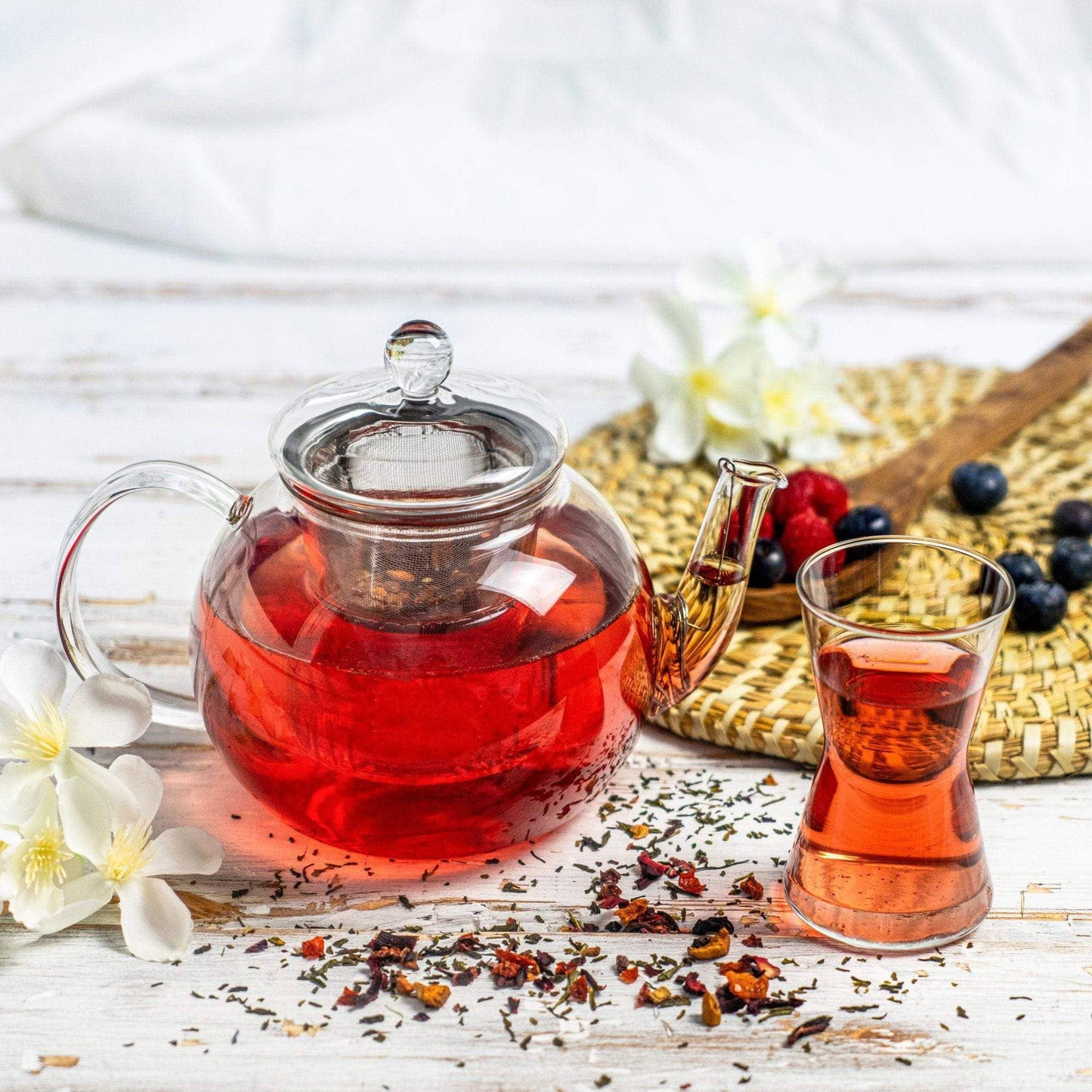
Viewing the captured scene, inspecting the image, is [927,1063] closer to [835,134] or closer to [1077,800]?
[1077,800]

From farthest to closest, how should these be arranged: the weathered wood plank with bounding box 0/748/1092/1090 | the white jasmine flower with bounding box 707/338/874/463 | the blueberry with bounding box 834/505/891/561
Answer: the white jasmine flower with bounding box 707/338/874/463, the blueberry with bounding box 834/505/891/561, the weathered wood plank with bounding box 0/748/1092/1090

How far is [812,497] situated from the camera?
5.46ft

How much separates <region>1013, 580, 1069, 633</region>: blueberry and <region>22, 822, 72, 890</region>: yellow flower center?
3.08 ft

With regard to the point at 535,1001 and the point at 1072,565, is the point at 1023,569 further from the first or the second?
the point at 535,1001

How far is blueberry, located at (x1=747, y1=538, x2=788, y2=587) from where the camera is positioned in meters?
1.54

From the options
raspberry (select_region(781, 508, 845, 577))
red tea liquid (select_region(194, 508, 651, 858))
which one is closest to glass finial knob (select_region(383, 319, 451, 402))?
red tea liquid (select_region(194, 508, 651, 858))

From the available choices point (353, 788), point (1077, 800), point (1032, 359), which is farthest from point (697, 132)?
point (353, 788)

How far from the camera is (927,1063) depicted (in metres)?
1.02

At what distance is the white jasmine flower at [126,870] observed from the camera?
110 centimetres

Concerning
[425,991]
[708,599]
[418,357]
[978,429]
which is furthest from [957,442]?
[425,991]

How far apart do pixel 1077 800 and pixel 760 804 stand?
0.94ft

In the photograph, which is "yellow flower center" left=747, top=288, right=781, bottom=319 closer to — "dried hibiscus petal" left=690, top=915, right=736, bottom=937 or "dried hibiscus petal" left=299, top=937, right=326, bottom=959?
"dried hibiscus petal" left=690, top=915, right=736, bottom=937

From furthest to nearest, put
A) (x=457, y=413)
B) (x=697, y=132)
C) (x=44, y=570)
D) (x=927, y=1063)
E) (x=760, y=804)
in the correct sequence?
1. (x=697, y=132)
2. (x=44, y=570)
3. (x=760, y=804)
4. (x=457, y=413)
5. (x=927, y=1063)

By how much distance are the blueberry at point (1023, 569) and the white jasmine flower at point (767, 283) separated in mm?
481
